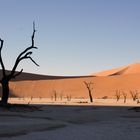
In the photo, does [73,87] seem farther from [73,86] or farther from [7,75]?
[7,75]

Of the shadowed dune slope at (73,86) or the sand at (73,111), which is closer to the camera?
the sand at (73,111)

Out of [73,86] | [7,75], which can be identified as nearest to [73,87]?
[73,86]

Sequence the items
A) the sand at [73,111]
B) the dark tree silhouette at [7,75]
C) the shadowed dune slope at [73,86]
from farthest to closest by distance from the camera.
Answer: the shadowed dune slope at [73,86], the dark tree silhouette at [7,75], the sand at [73,111]

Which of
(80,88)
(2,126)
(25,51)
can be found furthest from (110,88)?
(2,126)

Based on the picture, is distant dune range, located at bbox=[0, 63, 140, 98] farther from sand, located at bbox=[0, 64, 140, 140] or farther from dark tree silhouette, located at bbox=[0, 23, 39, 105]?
dark tree silhouette, located at bbox=[0, 23, 39, 105]

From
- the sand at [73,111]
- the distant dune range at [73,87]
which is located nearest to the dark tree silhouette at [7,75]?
the sand at [73,111]

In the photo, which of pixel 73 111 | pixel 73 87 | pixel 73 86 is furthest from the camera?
pixel 73 86

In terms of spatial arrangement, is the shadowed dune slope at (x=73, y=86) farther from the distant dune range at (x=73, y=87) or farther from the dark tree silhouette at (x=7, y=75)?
the dark tree silhouette at (x=7, y=75)

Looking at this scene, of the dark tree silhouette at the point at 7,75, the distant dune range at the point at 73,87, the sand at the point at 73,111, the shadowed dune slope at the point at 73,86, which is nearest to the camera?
the sand at the point at 73,111

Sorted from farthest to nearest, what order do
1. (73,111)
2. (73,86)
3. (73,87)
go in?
(73,86) < (73,87) < (73,111)

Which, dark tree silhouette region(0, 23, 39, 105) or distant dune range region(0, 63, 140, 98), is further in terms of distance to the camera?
distant dune range region(0, 63, 140, 98)

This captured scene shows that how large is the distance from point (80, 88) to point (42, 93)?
28.7 feet

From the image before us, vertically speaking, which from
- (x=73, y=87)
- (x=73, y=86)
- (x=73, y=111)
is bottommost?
(x=73, y=111)

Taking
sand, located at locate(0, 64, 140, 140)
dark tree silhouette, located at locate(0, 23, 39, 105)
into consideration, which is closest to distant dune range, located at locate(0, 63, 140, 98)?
sand, located at locate(0, 64, 140, 140)
